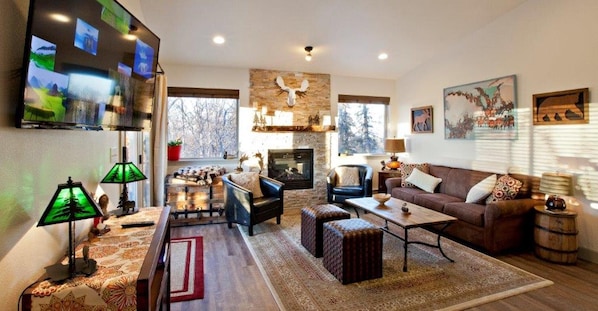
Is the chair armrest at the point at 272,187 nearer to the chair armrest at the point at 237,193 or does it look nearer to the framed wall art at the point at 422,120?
the chair armrest at the point at 237,193

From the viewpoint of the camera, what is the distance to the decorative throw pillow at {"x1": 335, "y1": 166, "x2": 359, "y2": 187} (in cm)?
548

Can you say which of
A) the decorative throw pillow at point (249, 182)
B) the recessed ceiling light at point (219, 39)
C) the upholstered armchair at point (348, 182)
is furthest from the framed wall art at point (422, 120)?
the recessed ceiling light at point (219, 39)

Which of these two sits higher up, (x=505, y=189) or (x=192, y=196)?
(x=505, y=189)

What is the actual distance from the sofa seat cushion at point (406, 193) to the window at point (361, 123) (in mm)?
1472

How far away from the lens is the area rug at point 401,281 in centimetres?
241

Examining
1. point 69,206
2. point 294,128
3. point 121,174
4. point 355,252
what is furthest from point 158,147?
point 69,206

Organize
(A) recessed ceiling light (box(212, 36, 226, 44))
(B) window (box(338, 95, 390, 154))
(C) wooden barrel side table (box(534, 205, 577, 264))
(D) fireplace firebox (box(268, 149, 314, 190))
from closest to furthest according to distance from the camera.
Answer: (C) wooden barrel side table (box(534, 205, 577, 264)) < (A) recessed ceiling light (box(212, 36, 226, 44)) < (D) fireplace firebox (box(268, 149, 314, 190)) < (B) window (box(338, 95, 390, 154))

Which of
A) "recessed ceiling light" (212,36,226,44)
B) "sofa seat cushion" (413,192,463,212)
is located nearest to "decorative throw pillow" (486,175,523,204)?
"sofa seat cushion" (413,192,463,212)

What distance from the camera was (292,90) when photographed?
5.52 meters

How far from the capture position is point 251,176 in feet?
15.3

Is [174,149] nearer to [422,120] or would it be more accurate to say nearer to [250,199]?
[250,199]

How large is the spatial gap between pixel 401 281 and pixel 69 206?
102 inches

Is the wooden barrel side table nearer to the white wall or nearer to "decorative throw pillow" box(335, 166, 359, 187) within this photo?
the white wall

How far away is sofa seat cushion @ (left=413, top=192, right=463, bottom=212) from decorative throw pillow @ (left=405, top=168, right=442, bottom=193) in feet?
0.72
